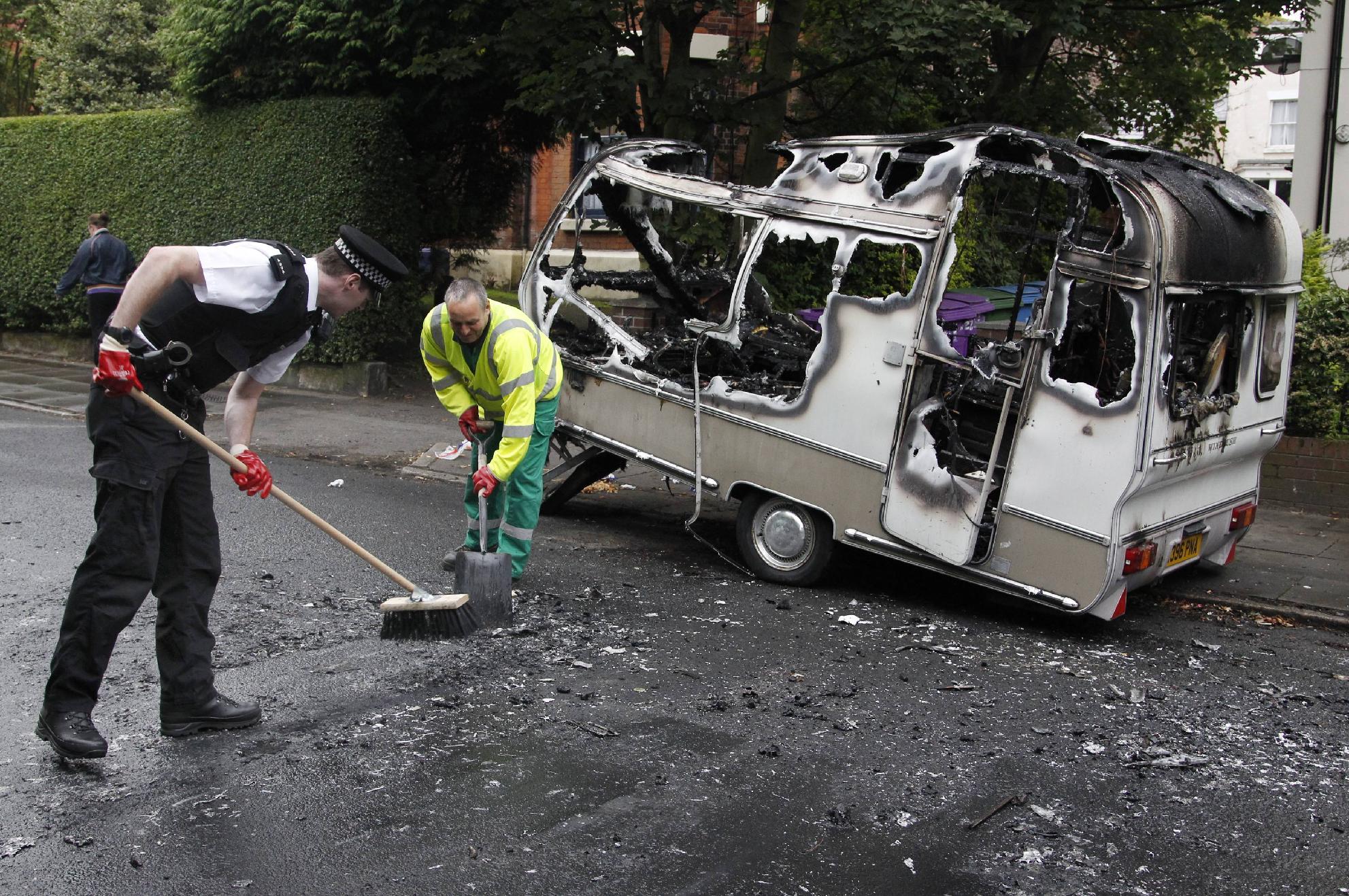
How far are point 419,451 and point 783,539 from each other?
4766 millimetres

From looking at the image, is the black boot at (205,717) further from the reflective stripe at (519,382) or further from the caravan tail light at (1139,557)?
the caravan tail light at (1139,557)

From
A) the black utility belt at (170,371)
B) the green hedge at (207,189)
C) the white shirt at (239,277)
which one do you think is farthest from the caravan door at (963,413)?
the green hedge at (207,189)

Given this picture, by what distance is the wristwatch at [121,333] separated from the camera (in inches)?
161

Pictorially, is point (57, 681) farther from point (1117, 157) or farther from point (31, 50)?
point (31, 50)

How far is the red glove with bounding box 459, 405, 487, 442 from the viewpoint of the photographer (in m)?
6.81

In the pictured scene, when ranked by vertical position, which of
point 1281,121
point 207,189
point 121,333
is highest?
point 1281,121

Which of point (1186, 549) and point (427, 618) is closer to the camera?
point (427, 618)

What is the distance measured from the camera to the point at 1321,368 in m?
9.36

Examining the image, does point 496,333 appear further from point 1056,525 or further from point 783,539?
point 1056,525

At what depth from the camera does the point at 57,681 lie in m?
4.26

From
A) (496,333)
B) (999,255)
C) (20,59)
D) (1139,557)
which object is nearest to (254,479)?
(496,333)

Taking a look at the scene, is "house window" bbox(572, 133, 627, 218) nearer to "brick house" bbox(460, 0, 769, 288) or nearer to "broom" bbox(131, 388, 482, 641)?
"brick house" bbox(460, 0, 769, 288)

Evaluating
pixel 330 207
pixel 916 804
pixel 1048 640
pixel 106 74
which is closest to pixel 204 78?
pixel 330 207

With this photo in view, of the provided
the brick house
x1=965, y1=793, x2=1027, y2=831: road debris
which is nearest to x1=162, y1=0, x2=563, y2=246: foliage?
the brick house
